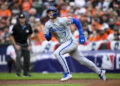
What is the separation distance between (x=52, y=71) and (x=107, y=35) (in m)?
3.20

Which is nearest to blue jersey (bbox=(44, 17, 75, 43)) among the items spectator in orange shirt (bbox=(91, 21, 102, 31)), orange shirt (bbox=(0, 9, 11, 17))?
spectator in orange shirt (bbox=(91, 21, 102, 31))

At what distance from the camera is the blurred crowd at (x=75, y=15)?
599 inches

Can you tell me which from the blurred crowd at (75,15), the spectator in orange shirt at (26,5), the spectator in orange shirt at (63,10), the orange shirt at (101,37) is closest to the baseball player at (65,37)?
the blurred crowd at (75,15)

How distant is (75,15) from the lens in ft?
55.1

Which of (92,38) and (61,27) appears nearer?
(61,27)

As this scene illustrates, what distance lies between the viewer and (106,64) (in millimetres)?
13375

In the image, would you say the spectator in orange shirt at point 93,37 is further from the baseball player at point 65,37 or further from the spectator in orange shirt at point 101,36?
the baseball player at point 65,37

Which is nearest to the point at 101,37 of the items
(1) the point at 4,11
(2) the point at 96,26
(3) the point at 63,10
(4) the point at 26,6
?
(2) the point at 96,26

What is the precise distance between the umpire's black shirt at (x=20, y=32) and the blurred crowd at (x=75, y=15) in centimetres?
302

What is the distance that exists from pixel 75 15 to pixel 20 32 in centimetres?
532

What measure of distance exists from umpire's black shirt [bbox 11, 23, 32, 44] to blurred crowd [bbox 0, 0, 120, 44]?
302cm

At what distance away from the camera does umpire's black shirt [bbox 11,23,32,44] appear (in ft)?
39.8

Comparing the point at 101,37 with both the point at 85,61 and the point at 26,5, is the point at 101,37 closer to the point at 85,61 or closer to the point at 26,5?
the point at 26,5

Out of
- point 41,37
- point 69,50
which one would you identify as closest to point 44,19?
point 41,37
